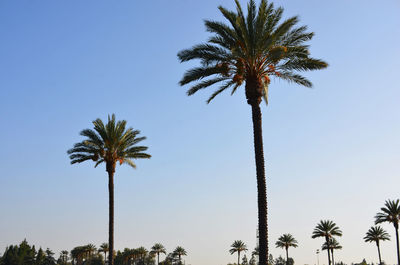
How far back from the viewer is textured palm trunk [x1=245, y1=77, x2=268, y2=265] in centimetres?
1884

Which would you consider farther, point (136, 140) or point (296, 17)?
point (136, 140)

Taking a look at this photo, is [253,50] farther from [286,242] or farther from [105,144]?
[286,242]

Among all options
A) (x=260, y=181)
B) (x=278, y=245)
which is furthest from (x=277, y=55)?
(x=278, y=245)

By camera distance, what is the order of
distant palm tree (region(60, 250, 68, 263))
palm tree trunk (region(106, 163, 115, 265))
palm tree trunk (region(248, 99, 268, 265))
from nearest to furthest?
1. palm tree trunk (region(248, 99, 268, 265))
2. palm tree trunk (region(106, 163, 115, 265))
3. distant palm tree (region(60, 250, 68, 263))

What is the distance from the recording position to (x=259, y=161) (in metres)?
20.0

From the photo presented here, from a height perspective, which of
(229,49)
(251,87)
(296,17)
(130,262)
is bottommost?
(130,262)

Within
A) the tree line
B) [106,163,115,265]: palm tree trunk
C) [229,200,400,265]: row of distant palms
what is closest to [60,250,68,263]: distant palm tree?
the tree line

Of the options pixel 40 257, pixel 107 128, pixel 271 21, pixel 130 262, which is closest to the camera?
pixel 271 21

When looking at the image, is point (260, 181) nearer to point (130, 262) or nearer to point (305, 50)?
point (305, 50)

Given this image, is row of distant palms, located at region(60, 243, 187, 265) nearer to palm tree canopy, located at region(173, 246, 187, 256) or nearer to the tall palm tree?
palm tree canopy, located at region(173, 246, 187, 256)

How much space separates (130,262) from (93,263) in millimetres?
13293

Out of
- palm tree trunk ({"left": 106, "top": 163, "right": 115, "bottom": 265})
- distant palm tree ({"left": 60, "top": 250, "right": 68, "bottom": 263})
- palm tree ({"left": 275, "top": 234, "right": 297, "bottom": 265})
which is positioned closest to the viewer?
palm tree trunk ({"left": 106, "top": 163, "right": 115, "bottom": 265})

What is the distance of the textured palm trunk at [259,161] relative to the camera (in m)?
18.8

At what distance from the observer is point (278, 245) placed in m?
101
